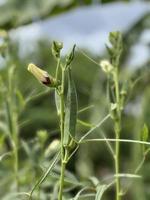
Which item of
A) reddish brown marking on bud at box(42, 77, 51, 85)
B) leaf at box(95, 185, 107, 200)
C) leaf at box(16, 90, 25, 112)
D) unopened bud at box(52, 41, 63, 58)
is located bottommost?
leaf at box(95, 185, 107, 200)

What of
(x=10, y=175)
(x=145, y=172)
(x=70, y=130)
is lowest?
(x=145, y=172)

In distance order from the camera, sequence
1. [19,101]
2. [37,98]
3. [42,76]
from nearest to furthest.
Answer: [42,76]
[19,101]
[37,98]

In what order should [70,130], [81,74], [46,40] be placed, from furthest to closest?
1. [46,40]
2. [81,74]
3. [70,130]

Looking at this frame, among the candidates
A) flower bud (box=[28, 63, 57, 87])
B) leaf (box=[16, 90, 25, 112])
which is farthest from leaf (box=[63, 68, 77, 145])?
leaf (box=[16, 90, 25, 112])

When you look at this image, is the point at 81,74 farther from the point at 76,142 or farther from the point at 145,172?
the point at 76,142

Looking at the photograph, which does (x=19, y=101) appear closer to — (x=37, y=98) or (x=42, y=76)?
(x=42, y=76)

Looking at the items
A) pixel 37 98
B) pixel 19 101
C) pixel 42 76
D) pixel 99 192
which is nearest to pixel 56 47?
pixel 42 76

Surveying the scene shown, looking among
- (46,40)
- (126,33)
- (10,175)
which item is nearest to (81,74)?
(46,40)

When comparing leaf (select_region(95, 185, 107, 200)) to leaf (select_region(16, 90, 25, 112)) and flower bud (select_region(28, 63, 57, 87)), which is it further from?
leaf (select_region(16, 90, 25, 112))

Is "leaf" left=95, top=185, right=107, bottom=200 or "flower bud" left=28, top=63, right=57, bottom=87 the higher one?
"flower bud" left=28, top=63, right=57, bottom=87
